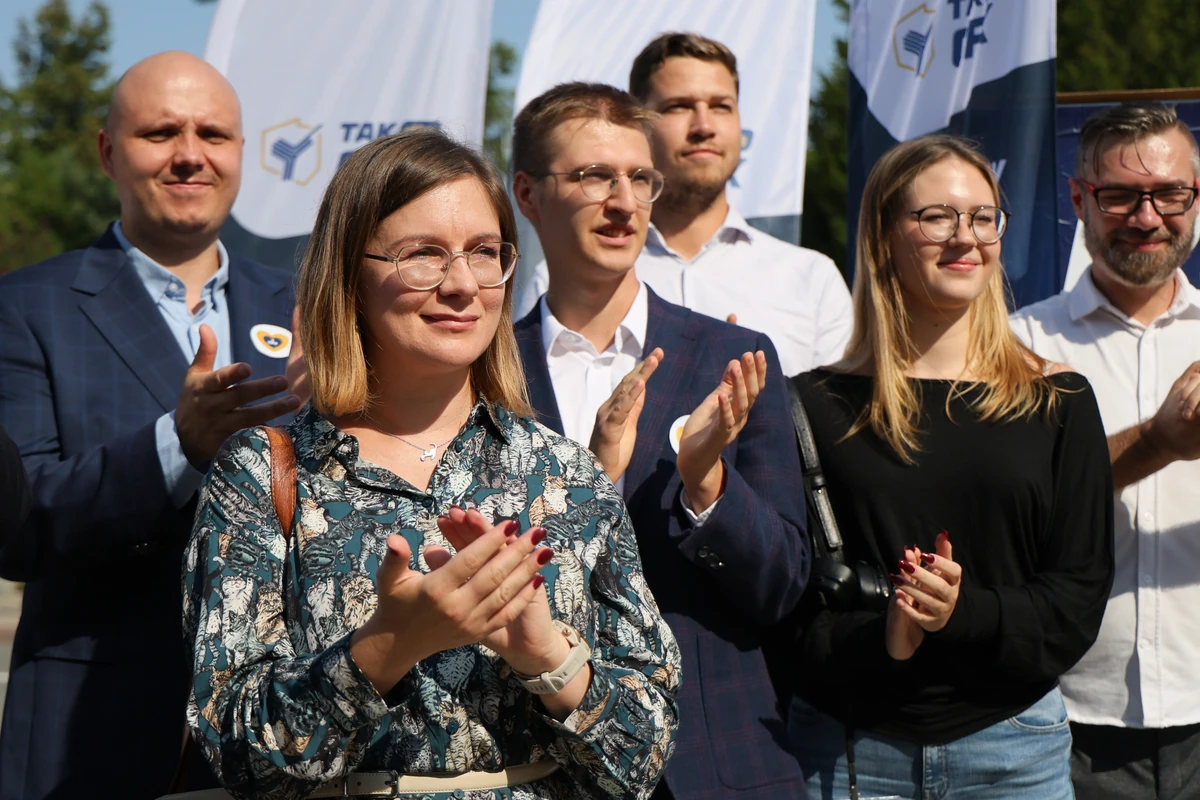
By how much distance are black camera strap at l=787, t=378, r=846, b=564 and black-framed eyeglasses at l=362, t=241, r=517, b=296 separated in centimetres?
111

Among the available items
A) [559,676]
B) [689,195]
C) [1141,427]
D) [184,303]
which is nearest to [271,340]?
[184,303]

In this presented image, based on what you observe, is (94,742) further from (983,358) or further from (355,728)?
(983,358)

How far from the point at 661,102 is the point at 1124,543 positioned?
2.09 meters

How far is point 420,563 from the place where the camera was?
217 centimetres

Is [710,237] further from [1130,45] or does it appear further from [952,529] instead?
[1130,45]

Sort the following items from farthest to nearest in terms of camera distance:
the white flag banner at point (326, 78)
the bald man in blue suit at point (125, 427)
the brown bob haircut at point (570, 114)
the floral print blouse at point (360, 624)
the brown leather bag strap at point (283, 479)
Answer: the white flag banner at point (326, 78) → the brown bob haircut at point (570, 114) → the bald man in blue suit at point (125, 427) → the brown leather bag strap at point (283, 479) → the floral print blouse at point (360, 624)

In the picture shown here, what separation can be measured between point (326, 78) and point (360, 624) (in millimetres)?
4172

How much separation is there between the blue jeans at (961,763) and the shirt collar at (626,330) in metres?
1.03

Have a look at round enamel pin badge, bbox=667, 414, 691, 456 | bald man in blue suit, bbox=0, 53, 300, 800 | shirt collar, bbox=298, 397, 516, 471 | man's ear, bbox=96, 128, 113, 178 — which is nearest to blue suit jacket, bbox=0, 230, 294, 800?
bald man in blue suit, bbox=0, 53, 300, 800

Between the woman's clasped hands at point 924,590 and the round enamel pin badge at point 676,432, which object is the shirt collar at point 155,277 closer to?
the round enamel pin badge at point 676,432

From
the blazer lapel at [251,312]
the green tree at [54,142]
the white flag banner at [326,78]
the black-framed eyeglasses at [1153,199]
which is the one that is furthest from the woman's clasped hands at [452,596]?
the green tree at [54,142]

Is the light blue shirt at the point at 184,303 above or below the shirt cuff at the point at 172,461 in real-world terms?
above

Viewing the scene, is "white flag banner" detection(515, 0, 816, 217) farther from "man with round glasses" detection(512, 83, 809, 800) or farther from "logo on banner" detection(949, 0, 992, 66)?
"man with round glasses" detection(512, 83, 809, 800)

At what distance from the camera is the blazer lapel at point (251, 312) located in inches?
139
